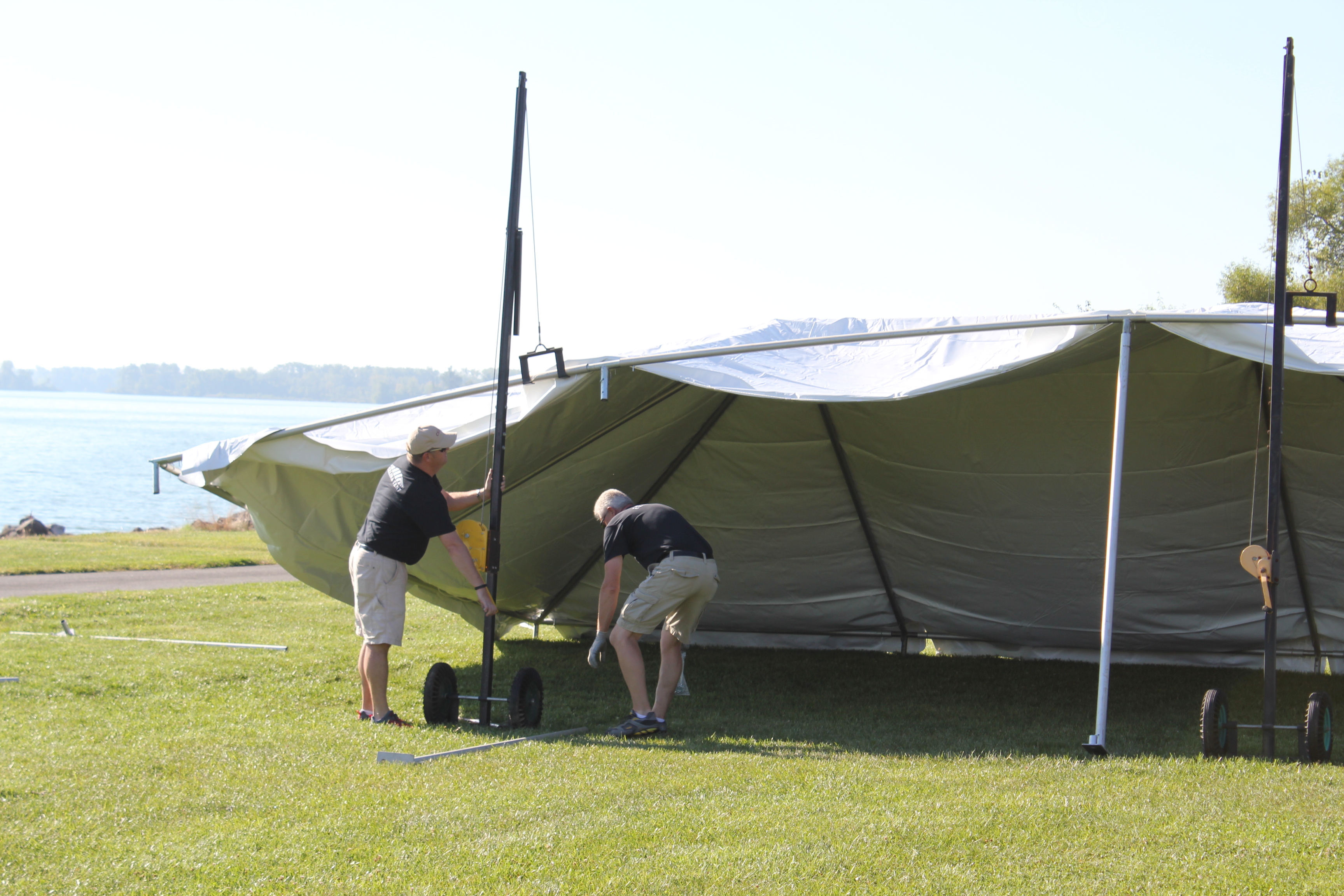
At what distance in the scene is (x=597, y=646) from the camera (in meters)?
5.57

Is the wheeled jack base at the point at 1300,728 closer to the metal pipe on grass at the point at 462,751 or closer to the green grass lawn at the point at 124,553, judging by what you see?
the metal pipe on grass at the point at 462,751

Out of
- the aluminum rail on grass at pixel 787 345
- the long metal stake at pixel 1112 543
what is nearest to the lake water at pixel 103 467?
the aluminum rail on grass at pixel 787 345

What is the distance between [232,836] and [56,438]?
312 ft

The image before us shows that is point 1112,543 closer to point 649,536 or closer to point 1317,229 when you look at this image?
point 649,536

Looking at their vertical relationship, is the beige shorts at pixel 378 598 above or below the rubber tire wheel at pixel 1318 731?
above

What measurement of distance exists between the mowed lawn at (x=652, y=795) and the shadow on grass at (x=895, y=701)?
34mm

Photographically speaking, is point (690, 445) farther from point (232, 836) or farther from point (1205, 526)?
point (232, 836)

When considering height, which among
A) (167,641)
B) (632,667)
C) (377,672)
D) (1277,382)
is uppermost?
(1277,382)

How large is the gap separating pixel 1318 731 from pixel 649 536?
10.4 feet

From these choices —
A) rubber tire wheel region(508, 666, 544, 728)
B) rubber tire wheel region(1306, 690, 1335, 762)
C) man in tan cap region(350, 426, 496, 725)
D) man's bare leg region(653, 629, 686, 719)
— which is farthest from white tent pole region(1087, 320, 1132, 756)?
man in tan cap region(350, 426, 496, 725)

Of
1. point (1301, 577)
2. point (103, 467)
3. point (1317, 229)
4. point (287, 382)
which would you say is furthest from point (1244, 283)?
point (287, 382)

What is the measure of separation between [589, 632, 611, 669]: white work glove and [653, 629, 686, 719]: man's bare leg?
29 cm

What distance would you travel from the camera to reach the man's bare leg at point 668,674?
18.6 feet

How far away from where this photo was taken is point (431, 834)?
12.4ft
